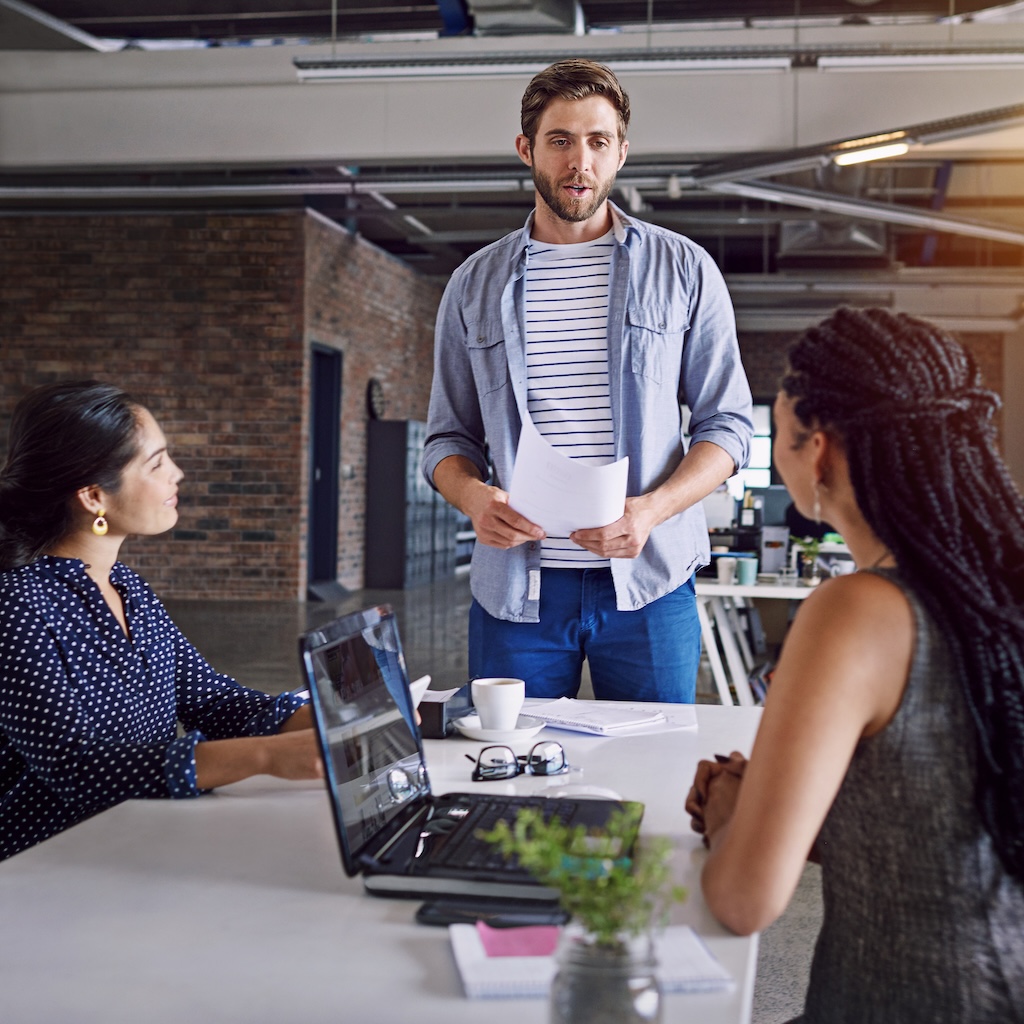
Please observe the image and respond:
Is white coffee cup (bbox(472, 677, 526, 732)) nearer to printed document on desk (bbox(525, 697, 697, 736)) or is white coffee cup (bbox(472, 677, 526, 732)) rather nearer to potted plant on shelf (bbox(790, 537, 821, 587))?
printed document on desk (bbox(525, 697, 697, 736))

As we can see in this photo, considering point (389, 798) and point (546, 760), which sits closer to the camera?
point (389, 798)

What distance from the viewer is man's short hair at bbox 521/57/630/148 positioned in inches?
79.1

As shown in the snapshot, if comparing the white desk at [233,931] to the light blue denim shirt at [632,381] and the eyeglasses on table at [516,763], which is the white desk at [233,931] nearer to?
the eyeglasses on table at [516,763]

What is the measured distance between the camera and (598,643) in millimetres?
2021

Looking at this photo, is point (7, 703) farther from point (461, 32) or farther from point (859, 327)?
point (461, 32)

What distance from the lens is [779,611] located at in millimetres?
6742

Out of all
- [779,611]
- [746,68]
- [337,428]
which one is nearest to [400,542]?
[337,428]

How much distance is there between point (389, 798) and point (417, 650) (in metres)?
5.75

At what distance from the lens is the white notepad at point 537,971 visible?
0.84 meters

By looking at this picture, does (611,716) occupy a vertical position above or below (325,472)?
below

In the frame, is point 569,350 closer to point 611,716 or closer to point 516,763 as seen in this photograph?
point 611,716

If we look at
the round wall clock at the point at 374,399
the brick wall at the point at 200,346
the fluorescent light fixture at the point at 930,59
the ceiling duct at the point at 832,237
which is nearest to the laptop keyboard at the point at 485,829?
the fluorescent light fixture at the point at 930,59

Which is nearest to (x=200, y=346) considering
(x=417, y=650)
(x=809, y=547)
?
(x=417, y=650)

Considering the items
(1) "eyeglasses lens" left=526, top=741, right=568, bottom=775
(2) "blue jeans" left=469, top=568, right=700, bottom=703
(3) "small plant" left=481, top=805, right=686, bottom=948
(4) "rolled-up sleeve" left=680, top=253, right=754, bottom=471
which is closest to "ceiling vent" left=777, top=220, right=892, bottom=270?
(4) "rolled-up sleeve" left=680, top=253, right=754, bottom=471
